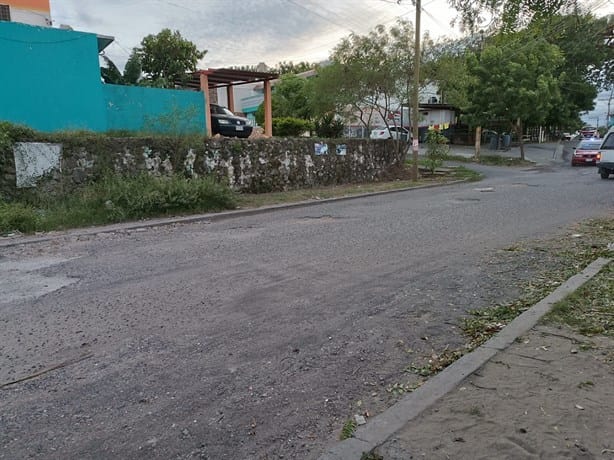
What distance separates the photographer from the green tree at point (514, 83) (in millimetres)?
28750

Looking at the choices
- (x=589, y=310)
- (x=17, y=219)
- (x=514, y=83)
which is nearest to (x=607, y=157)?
(x=514, y=83)

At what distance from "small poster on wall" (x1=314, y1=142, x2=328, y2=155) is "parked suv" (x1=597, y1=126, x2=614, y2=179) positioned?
36.8ft

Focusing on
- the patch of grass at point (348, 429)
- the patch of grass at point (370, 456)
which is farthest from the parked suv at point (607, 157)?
the patch of grass at point (370, 456)

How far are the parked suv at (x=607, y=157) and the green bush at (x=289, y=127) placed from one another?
14.0 meters

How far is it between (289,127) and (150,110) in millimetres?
11163

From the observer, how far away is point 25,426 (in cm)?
310

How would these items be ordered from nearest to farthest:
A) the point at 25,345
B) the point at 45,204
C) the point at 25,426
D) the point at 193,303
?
1. the point at 25,426
2. the point at 25,345
3. the point at 193,303
4. the point at 45,204

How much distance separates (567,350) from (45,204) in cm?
1140

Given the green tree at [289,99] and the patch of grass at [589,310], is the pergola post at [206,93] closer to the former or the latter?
the patch of grass at [589,310]

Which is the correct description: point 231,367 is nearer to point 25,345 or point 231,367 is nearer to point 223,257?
point 25,345

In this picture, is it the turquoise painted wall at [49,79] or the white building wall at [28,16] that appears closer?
the turquoise painted wall at [49,79]

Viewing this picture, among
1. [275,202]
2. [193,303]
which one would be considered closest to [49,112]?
[275,202]

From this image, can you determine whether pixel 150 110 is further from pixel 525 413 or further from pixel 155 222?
pixel 525 413

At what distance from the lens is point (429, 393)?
10.6ft
